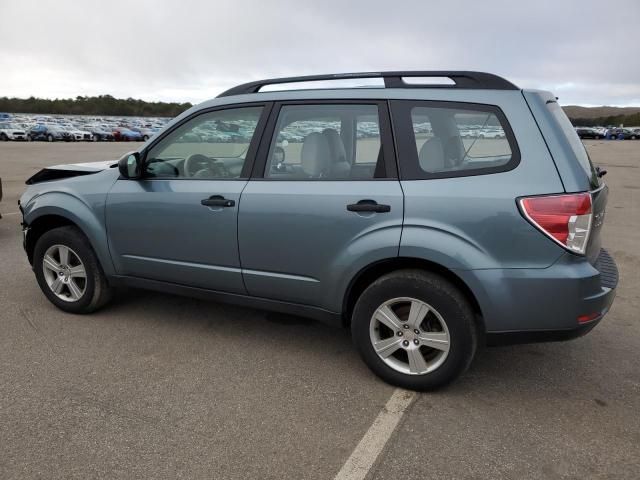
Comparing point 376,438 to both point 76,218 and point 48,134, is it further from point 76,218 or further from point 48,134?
point 48,134

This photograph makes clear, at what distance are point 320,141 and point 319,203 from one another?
490mm

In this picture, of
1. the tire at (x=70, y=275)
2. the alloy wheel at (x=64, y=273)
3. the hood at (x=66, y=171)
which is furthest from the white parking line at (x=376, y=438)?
the hood at (x=66, y=171)

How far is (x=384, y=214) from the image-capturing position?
305cm

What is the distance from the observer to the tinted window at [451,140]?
9.62 feet

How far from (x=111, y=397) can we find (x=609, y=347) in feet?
10.9

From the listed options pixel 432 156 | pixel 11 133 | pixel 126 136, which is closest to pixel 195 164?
pixel 432 156

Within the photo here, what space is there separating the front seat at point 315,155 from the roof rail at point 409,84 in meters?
0.39

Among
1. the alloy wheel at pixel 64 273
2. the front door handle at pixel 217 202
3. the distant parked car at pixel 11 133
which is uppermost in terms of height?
the front door handle at pixel 217 202

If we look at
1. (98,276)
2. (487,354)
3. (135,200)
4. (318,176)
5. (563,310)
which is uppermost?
(318,176)

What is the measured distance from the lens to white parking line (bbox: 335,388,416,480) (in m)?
2.48

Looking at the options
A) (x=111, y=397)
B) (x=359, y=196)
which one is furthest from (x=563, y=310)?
(x=111, y=397)

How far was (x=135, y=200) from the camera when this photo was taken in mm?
3885

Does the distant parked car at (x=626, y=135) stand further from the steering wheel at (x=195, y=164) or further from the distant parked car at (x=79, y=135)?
the steering wheel at (x=195, y=164)

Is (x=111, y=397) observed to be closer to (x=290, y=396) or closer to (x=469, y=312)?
(x=290, y=396)
